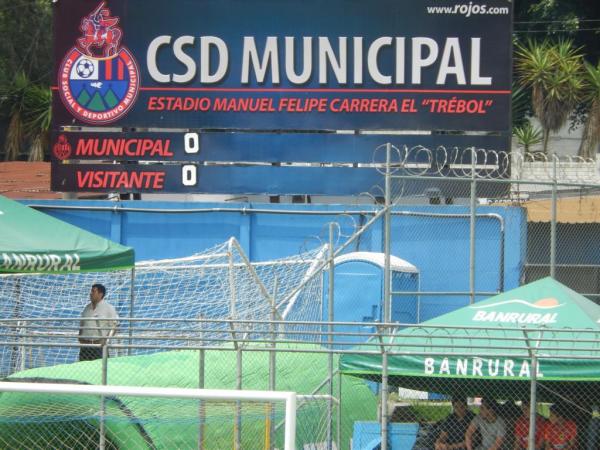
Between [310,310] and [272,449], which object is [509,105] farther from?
[272,449]

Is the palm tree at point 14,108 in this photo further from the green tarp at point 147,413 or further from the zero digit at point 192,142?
the green tarp at point 147,413

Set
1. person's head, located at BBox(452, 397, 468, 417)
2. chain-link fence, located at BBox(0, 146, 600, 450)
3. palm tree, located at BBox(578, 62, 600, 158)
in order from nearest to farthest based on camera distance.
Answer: chain-link fence, located at BBox(0, 146, 600, 450) → person's head, located at BBox(452, 397, 468, 417) → palm tree, located at BBox(578, 62, 600, 158)

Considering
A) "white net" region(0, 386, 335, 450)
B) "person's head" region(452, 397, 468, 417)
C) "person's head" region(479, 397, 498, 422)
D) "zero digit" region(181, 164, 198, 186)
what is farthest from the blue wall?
"white net" region(0, 386, 335, 450)

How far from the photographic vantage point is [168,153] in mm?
17156

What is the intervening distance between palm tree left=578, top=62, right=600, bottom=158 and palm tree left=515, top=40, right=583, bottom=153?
25cm

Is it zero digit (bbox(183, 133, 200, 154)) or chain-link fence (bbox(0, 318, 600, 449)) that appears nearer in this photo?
chain-link fence (bbox(0, 318, 600, 449))

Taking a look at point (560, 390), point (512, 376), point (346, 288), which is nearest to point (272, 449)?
point (512, 376)

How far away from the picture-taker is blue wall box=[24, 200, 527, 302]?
16.5 m

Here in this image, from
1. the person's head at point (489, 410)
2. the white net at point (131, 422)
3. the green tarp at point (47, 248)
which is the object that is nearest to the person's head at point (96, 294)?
the green tarp at point (47, 248)

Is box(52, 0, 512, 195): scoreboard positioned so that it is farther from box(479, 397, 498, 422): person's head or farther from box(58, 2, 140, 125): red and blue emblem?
box(479, 397, 498, 422): person's head

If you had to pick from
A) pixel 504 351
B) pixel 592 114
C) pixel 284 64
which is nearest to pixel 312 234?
pixel 284 64

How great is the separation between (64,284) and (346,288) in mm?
4099

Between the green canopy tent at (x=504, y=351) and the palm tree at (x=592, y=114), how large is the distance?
1533 centimetres

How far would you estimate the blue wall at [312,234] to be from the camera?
1650cm
